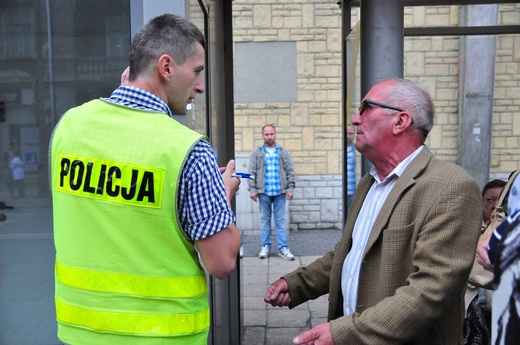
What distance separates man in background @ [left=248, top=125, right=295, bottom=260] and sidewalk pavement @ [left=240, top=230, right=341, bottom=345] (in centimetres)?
28

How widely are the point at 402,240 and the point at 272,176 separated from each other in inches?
249

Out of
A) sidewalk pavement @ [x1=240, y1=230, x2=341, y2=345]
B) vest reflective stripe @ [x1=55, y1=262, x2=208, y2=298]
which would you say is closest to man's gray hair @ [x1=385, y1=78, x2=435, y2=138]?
vest reflective stripe @ [x1=55, y1=262, x2=208, y2=298]

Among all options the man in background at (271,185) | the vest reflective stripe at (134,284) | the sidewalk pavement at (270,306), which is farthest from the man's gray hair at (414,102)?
the man in background at (271,185)

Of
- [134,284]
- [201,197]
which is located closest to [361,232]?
[201,197]

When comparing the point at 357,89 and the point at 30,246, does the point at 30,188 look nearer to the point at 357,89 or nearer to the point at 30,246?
the point at 30,246

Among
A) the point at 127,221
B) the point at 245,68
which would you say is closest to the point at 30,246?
the point at 127,221

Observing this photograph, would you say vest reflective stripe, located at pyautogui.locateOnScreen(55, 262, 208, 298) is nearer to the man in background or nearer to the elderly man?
the elderly man

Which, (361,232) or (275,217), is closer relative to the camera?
(361,232)

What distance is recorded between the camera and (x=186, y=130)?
5.24 feet

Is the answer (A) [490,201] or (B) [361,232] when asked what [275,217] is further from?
(B) [361,232]

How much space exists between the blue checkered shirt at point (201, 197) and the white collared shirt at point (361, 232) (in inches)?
26.7

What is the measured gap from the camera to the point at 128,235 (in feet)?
5.17

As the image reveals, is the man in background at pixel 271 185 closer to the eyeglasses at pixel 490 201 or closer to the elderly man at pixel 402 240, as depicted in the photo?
the eyeglasses at pixel 490 201

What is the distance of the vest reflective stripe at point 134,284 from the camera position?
5.18 ft
